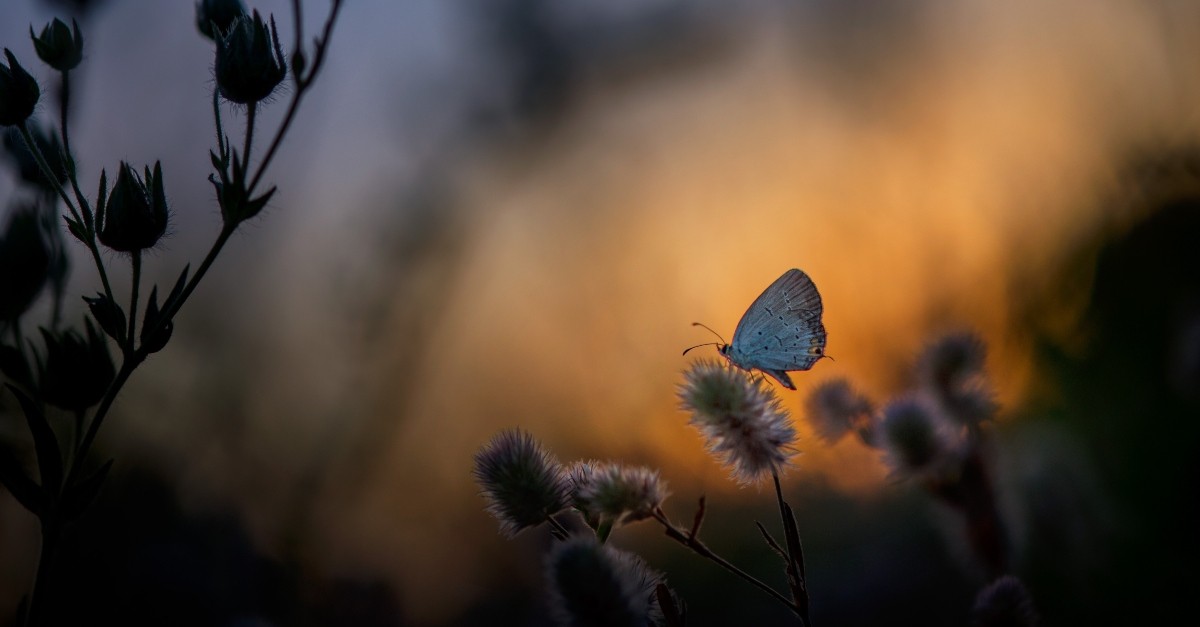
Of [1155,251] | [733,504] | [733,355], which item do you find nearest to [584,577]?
[733,355]

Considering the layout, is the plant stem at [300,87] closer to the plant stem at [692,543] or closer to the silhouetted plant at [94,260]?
the silhouetted plant at [94,260]

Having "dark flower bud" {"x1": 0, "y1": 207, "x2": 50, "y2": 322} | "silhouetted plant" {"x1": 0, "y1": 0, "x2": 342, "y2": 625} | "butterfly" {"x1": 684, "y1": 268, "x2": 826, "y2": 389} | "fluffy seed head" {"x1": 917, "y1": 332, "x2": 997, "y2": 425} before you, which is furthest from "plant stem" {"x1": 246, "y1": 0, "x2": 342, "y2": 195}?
"fluffy seed head" {"x1": 917, "y1": 332, "x2": 997, "y2": 425}

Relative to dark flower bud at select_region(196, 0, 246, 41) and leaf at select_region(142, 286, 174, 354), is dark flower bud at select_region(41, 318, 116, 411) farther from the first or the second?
dark flower bud at select_region(196, 0, 246, 41)

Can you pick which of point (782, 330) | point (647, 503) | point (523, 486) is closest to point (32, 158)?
point (523, 486)

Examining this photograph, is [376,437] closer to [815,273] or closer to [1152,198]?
[815,273]

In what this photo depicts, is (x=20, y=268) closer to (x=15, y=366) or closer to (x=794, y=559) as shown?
(x=15, y=366)
